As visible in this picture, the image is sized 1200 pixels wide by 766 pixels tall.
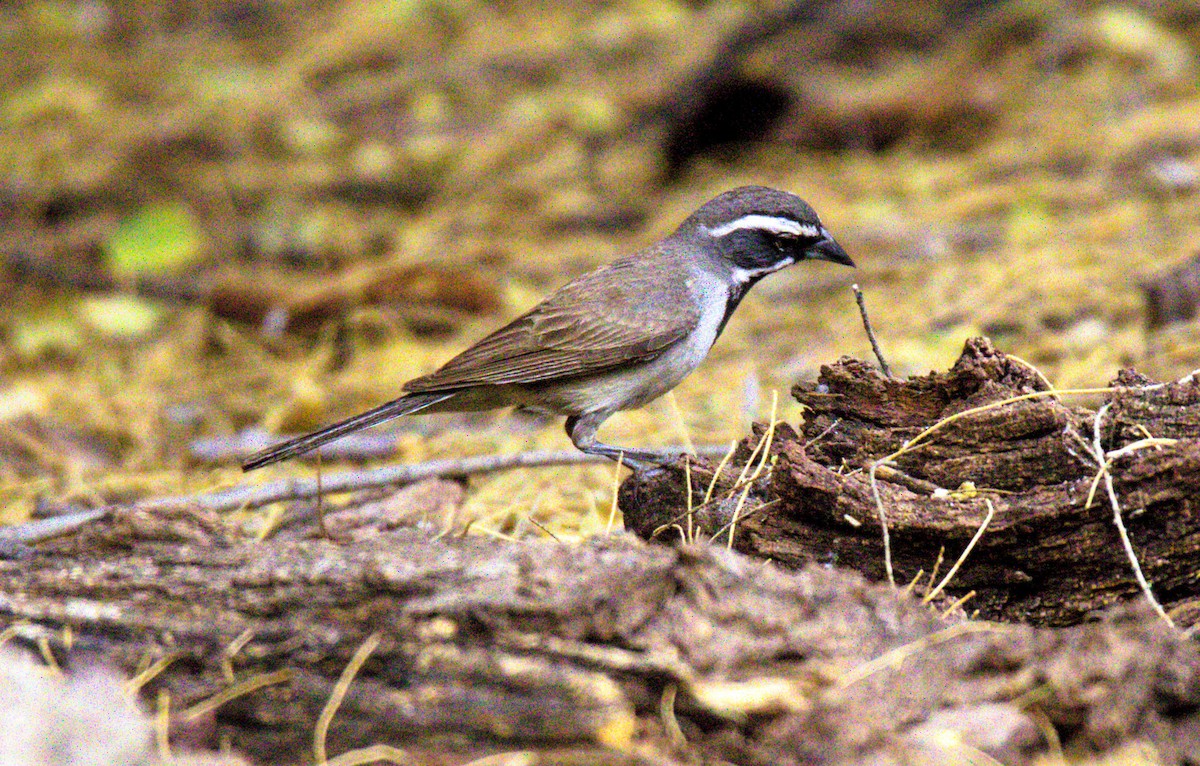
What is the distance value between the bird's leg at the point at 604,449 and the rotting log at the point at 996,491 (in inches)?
45.8

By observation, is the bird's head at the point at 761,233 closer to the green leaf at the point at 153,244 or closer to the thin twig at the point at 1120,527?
the thin twig at the point at 1120,527

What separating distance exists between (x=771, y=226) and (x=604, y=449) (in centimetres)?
142

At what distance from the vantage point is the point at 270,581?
2.92m

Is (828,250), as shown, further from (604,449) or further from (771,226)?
(604,449)

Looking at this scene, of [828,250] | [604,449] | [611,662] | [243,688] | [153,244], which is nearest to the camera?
[611,662]

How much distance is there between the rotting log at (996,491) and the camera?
3293mm

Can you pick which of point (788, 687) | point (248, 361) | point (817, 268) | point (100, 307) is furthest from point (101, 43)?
point (788, 687)

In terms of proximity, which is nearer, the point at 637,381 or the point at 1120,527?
the point at 1120,527

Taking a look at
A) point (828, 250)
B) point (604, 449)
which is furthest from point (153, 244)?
point (828, 250)

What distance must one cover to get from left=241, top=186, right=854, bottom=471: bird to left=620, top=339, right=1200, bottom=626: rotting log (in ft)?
5.51

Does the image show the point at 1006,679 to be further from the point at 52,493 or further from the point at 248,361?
the point at 248,361

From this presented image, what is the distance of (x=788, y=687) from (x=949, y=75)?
10168mm

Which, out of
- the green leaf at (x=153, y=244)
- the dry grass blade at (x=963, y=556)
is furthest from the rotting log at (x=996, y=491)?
the green leaf at (x=153, y=244)

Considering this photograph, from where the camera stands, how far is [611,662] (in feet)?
8.40
